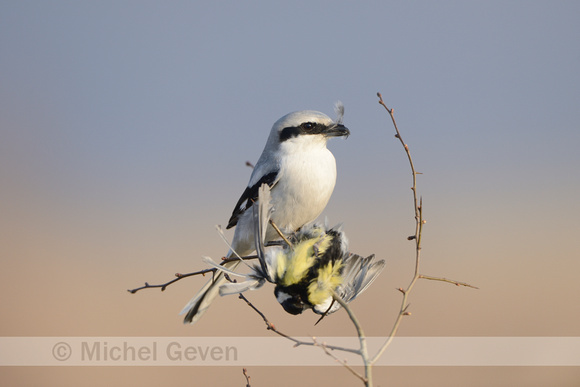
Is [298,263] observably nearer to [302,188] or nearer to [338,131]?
[302,188]

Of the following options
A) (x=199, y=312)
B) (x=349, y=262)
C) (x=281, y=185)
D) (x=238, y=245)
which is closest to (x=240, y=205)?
(x=238, y=245)

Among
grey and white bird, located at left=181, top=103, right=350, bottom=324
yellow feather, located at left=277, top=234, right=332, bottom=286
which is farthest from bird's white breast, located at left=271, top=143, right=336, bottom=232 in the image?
yellow feather, located at left=277, top=234, right=332, bottom=286

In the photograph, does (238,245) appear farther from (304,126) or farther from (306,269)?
(306,269)

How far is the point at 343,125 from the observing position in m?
1.53

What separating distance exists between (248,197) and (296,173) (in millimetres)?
242

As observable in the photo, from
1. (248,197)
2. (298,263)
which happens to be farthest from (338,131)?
(298,263)

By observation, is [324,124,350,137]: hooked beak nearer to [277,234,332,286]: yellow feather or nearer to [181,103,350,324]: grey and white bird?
[181,103,350,324]: grey and white bird

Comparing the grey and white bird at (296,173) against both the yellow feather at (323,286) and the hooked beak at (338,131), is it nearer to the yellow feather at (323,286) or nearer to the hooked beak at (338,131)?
the hooked beak at (338,131)

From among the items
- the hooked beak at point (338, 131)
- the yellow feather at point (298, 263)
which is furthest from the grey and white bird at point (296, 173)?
the yellow feather at point (298, 263)

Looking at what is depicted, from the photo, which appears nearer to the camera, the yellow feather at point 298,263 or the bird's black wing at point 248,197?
the yellow feather at point 298,263

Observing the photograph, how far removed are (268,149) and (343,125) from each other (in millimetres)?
274

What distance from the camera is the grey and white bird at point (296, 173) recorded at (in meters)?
1.48

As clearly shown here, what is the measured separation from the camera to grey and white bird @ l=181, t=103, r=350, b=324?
148 centimetres

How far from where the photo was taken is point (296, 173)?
1520 mm
